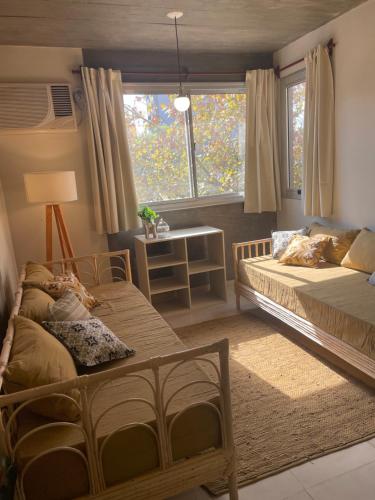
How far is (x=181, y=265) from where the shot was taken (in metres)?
3.91

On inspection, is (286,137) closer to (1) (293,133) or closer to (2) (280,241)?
(1) (293,133)

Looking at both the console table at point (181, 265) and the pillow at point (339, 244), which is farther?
the console table at point (181, 265)

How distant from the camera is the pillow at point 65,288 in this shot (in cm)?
244

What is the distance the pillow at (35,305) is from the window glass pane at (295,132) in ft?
10.3

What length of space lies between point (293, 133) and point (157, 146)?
157 cm

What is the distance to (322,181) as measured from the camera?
365cm

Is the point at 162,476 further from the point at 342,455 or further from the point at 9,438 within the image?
the point at 342,455

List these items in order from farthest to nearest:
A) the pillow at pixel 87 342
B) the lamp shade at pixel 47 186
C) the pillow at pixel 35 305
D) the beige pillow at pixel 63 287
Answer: the lamp shade at pixel 47 186 → the beige pillow at pixel 63 287 → the pillow at pixel 35 305 → the pillow at pixel 87 342

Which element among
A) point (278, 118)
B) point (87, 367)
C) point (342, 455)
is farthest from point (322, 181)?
point (87, 367)

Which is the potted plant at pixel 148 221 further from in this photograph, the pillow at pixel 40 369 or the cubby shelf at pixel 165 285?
the pillow at pixel 40 369

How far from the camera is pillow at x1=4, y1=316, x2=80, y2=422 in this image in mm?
1336

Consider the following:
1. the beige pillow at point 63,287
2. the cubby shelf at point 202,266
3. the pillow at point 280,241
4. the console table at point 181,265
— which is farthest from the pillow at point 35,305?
the pillow at point 280,241

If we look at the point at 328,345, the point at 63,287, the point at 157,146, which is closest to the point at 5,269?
the point at 63,287

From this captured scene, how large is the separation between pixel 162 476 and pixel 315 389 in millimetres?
1309
